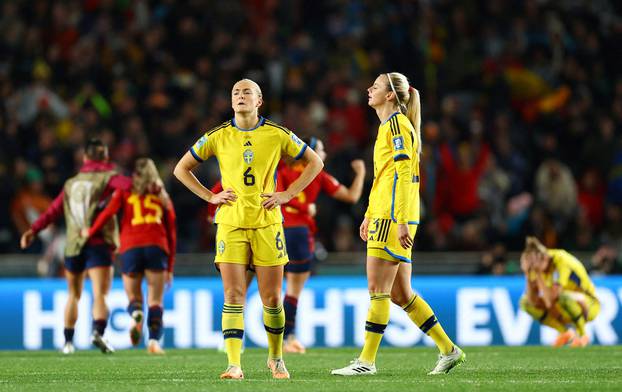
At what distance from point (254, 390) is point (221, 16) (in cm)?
1319

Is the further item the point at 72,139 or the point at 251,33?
the point at 251,33

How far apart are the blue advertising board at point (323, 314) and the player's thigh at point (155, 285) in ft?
7.36

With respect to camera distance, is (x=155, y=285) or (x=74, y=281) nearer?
(x=155, y=285)

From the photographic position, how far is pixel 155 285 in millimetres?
14078

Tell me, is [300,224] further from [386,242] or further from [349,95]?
[349,95]

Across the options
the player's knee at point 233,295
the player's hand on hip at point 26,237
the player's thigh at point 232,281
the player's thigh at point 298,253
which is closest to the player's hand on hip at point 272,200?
the player's thigh at point 232,281

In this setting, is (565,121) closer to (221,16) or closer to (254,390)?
(221,16)

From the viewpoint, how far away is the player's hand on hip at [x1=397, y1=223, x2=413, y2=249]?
9547 millimetres

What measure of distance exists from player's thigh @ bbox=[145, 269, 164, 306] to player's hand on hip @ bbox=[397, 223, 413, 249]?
502 cm

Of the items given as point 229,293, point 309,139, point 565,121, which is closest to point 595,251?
point 565,121

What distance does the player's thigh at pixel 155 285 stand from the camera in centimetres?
1404

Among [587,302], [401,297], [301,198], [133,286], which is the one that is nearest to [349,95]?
[587,302]

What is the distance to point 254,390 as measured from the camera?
866cm

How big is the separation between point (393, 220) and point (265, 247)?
0.95 meters
